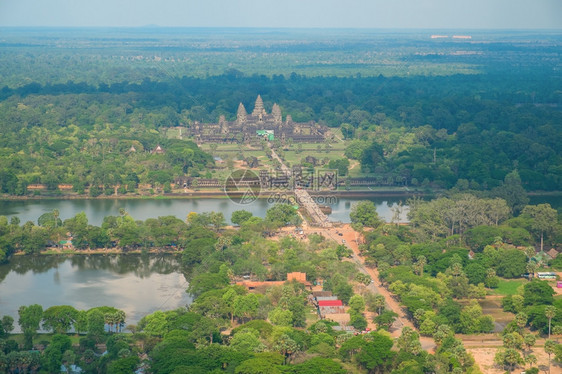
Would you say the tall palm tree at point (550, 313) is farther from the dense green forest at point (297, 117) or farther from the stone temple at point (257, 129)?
the stone temple at point (257, 129)

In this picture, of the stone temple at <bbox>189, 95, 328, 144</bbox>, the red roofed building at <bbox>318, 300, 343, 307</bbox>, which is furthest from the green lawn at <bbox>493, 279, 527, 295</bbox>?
the stone temple at <bbox>189, 95, 328, 144</bbox>

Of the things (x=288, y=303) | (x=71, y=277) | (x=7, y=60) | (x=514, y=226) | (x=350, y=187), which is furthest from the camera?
(x=7, y=60)

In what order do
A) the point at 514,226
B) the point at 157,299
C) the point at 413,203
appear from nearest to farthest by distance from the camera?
the point at 157,299 → the point at 514,226 → the point at 413,203

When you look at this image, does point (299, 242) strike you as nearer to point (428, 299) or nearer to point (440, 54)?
point (428, 299)

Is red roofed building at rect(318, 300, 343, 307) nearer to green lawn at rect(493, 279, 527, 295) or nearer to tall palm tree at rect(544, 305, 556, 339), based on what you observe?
green lawn at rect(493, 279, 527, 295)

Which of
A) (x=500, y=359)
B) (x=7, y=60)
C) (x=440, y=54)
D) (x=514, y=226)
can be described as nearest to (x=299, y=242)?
(x=514, y=226)

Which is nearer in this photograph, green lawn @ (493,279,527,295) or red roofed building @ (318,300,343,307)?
red roofed building @ (318,300,343,307)

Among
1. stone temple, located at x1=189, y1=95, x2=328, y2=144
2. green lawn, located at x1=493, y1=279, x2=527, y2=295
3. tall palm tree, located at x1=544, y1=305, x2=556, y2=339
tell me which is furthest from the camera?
stone temple, located at x1=189, y1=95, x2=328, y2=144
